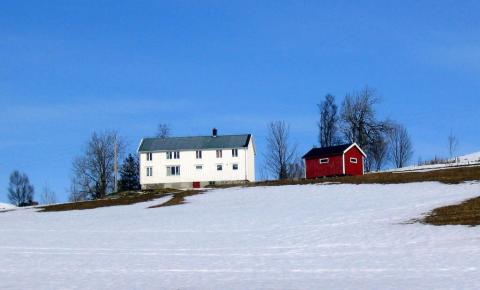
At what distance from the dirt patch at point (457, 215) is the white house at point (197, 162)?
1668 inches

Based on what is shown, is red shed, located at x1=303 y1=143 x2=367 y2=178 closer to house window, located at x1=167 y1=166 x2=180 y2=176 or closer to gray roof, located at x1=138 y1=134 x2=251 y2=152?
gray roof, located at x1=138 y1=134 x2=251 y2=152

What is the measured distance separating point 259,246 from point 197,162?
49861mm

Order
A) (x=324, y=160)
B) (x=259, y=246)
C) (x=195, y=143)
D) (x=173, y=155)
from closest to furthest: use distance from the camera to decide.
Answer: (x=259, y=246), (x=324, y=160), (x=173, y=155), (x=195, y=143)

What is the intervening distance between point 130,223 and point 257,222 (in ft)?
28.1

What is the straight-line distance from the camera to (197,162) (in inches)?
2945

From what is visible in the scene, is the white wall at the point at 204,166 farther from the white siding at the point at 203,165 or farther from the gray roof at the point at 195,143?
the gray roof at the point at 195,143

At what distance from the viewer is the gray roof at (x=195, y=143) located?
7507 centimetres

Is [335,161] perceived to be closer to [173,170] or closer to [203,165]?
[203,165]

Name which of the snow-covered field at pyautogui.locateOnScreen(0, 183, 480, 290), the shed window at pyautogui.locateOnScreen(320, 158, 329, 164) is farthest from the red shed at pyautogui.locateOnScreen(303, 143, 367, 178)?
the snow-covered field at pyautogui.locateOnScreen(0, 183, 480, 290)

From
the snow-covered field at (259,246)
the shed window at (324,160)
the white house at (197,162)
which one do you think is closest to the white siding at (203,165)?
the white house at (197,162)

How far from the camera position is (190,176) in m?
74.8

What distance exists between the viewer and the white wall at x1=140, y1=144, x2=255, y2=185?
7375cm

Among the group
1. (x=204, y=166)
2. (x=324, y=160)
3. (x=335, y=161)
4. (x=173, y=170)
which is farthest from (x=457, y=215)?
(x=173, y=170)

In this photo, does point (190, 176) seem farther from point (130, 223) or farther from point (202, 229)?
point (202, 229)
